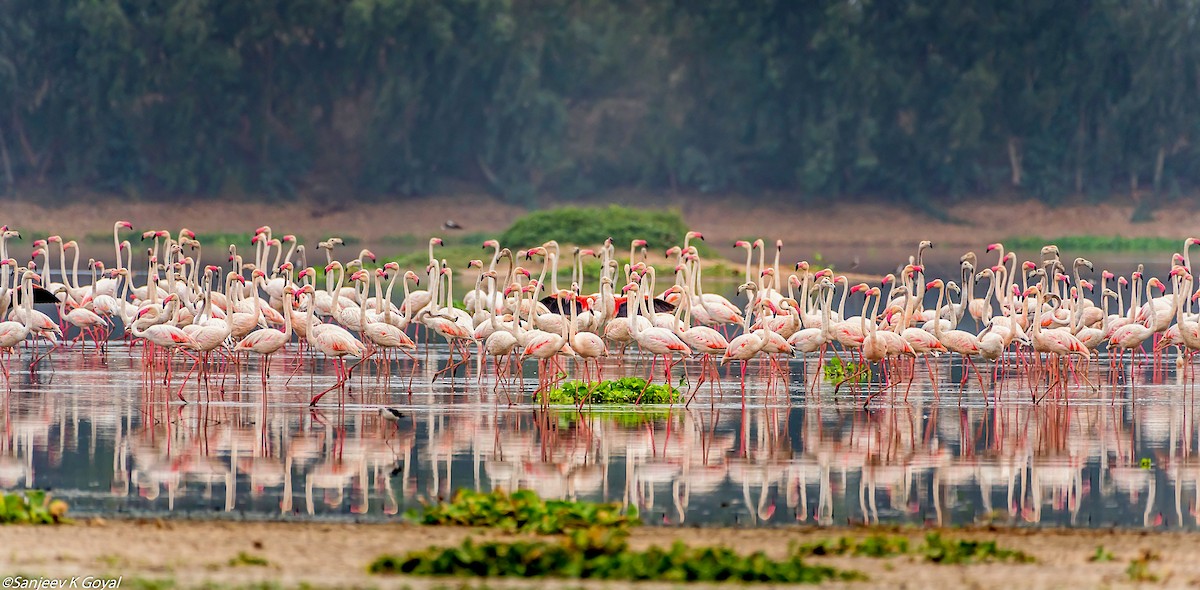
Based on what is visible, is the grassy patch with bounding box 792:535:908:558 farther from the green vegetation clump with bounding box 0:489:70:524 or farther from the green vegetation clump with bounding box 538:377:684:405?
the green vegetation clump with bounding box 538:377:684:405

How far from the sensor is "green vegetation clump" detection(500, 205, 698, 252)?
39.1 m

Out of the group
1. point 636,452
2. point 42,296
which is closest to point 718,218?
point 42,296

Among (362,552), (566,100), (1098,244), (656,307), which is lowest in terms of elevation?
(362,552)

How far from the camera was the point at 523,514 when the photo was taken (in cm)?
1035

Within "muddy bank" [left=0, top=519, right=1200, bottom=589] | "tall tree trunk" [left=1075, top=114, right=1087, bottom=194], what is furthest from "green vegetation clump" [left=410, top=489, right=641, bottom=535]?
"tall tree trunk" [left=1075, top=114, right=1087, bottom=194]

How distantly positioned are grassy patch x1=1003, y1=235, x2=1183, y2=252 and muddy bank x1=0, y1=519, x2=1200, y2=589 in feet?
149

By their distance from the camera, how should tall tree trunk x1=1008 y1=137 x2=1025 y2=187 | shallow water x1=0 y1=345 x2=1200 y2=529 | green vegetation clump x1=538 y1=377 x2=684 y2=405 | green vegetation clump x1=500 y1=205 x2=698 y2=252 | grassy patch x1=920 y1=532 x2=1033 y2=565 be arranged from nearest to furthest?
grassy patch x1=920 y1=532 x2=1033 y2=565 < shallow water x1=0 y1=345 x2=1200 y2=529 < green vegetation clump x1=538 y1=377 x2=684 y2=405 < green vegetation clump x1=500 y1=205 x2=698 y2=252 < tall tree trunk x1=1008 y1=137 x2=1025 y2=187

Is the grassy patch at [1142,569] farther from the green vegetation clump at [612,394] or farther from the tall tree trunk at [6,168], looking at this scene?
the tall tree trunk at [6,168]

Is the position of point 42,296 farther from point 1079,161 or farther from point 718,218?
point 1079,161

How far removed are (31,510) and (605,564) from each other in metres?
3.45

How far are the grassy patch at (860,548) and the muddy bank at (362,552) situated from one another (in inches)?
4.0

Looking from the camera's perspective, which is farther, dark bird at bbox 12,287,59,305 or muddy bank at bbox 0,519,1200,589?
dark bird at bbox 12,287,59,305

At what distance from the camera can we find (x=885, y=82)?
60.2 metres

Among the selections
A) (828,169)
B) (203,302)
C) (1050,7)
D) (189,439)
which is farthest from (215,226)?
(189,439)
